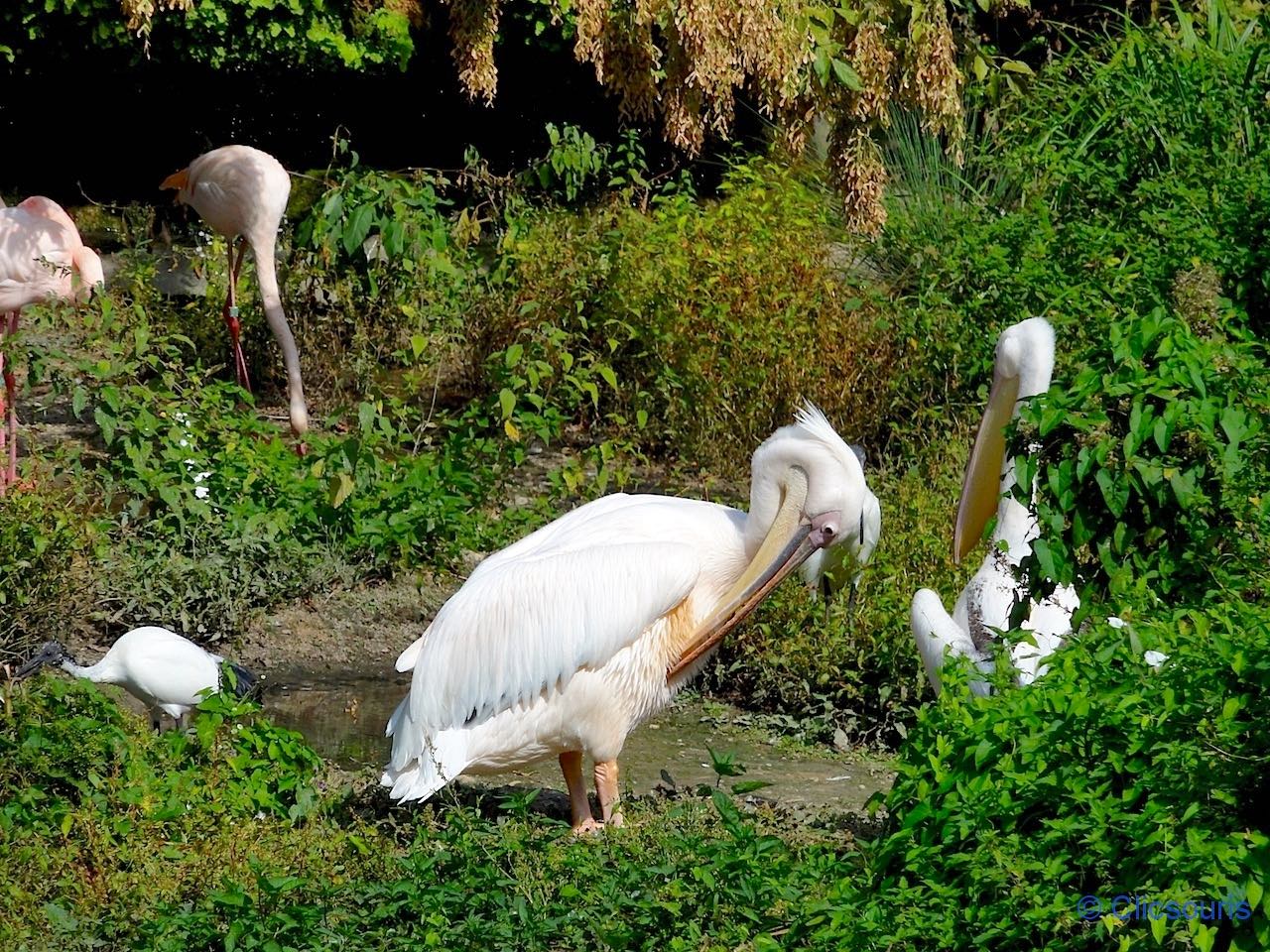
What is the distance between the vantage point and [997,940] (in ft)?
12.1

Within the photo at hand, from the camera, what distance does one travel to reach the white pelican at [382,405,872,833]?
548 centimetres

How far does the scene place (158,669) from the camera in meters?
6.01

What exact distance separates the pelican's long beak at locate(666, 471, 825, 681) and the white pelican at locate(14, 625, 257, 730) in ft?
5.30

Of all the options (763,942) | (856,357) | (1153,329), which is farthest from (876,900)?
(856,357)

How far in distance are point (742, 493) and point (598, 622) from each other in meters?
3.14

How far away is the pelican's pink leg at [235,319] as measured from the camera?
8711mm

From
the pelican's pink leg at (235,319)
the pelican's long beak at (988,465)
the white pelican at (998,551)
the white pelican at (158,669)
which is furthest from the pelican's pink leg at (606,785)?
the pelican's pink leg at (235,319)

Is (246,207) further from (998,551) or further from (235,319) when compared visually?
(998,551)

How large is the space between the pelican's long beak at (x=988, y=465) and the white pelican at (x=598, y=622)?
1.31 ft

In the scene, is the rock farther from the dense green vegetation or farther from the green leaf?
the green leaf

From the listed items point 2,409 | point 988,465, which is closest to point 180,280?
point 2,409

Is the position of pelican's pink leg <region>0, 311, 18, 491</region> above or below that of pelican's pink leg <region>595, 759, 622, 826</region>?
above

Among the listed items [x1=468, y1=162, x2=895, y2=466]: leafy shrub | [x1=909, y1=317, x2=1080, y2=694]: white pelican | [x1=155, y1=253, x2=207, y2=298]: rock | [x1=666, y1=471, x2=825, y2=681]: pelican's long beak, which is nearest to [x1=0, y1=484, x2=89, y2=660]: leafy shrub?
[x1=468, y1=162, x2=895, y2=466]: leafy shrub

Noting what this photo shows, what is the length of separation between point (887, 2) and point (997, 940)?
22.5 feet
